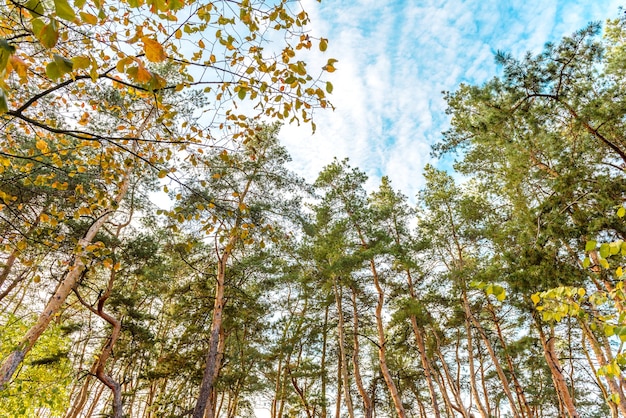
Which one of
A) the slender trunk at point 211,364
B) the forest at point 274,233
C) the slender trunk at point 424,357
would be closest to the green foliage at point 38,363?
the forest at point 274,233

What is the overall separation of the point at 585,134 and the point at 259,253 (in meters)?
9.06

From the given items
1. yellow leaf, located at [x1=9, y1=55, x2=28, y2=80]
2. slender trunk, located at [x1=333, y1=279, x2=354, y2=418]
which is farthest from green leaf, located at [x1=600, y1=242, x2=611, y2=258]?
slender trunk, located at [x1=333, y1=279, x2=354, y2=418]

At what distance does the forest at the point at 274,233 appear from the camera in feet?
6.90

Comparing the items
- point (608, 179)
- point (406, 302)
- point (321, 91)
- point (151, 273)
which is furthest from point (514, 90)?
point (151, 273)

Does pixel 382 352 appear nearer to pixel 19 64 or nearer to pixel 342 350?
pixel 342 350

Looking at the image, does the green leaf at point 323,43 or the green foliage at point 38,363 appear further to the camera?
A: the green foliage at point 38,363

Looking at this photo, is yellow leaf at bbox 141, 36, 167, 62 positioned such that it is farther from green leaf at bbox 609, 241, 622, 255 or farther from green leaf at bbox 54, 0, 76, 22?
green leaf at bbox 609, 241, 622, 255

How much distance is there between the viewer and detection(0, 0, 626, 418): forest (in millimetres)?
2104

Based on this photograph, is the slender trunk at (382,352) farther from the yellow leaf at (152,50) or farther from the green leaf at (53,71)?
the green leaf at (53,71)

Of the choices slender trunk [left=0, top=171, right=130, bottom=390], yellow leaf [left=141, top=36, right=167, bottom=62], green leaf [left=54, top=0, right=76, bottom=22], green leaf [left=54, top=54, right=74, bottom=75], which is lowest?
green leaf [left=54, top=54, right=74, bottom=75]

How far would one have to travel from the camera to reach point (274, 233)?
330 centimetres

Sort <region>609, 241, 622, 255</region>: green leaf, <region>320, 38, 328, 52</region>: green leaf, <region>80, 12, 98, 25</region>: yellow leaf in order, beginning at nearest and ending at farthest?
<region>80, 12, 98, 25</region>: yellow leaf → <region>609, 241, 622, 255</region>: green leaf → <region>320, 38, 328, 52</region>: green leaf

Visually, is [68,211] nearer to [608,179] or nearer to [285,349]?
[285,349]

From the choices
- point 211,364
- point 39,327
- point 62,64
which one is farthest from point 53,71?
point 211,364
